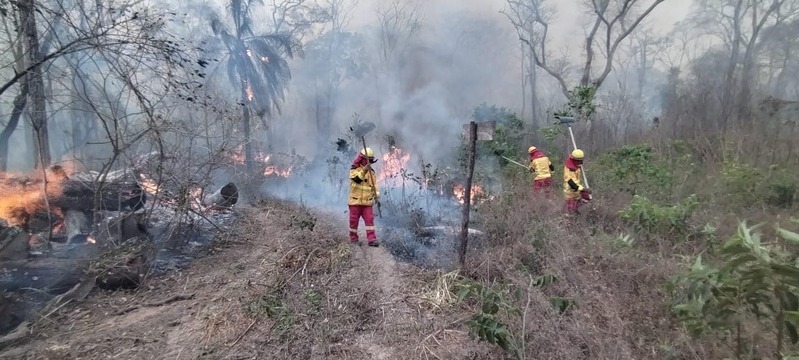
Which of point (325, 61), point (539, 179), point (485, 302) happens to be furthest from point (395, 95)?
point (485, 302)

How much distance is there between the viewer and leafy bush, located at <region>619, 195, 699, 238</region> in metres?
5.68

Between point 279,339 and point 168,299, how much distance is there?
1.97 metres

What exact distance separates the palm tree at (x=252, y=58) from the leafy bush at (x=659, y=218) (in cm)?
1378

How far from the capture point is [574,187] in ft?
24.5

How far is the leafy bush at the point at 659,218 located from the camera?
5.68m

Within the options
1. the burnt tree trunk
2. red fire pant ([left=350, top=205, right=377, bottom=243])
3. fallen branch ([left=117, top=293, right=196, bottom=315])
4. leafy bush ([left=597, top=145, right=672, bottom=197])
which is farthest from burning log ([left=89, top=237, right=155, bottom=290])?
leafy bush ([left=597, top=145, right=672, bottom=197])

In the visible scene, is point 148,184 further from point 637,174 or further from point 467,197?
point 637,174

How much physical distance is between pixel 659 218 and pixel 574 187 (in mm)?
1840

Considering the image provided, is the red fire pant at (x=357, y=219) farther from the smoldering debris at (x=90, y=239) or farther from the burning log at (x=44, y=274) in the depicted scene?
the burning log at (x=44, y=274)

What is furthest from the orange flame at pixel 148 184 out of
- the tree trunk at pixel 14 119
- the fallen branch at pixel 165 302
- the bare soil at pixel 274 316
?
the fallen branch at pixel 165 302

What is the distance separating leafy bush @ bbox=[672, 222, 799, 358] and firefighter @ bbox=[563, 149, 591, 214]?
4996 millimetres

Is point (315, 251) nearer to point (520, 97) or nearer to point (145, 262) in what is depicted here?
point (145, 262)

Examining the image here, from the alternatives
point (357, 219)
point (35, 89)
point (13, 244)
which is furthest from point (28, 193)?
point (357, 219)

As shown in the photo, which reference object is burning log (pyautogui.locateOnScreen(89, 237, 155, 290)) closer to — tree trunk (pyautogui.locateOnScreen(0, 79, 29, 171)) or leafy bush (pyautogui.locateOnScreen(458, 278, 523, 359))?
tree trunk (pyautogui.locateOnScreen(0, 79, 29, 171))
